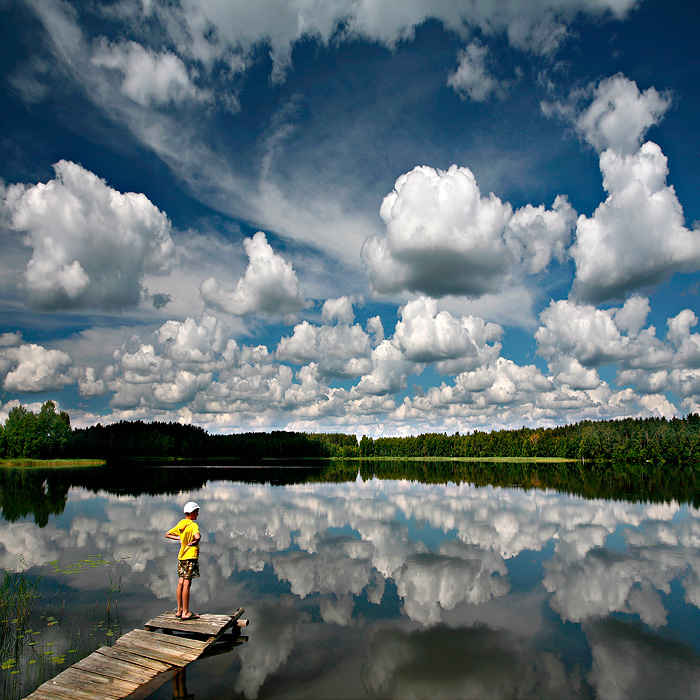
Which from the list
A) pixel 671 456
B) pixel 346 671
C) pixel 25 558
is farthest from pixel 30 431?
pixel 671 456

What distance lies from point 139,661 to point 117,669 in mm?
560

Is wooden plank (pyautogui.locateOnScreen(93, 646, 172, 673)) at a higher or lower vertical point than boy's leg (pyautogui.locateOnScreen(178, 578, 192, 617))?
lower

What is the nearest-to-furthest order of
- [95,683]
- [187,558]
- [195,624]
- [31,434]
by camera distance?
[95,683] < [195,624] < [187,558] < [31,434]

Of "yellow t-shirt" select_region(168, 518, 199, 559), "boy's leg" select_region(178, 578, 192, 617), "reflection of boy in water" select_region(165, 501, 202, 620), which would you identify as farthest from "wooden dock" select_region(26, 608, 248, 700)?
"yellow t-shirt" select_region(168, 518, 199, 559)

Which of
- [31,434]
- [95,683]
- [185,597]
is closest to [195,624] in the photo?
[185,597]

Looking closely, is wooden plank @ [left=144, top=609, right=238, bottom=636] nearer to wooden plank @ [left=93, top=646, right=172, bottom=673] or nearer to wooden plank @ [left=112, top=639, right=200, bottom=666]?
wooden plank @ [left=112, top=639, right=200, bottom=666]

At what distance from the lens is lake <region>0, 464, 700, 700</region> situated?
11656 mm

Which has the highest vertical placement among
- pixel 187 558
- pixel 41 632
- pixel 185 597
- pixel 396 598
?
pixel 187 558

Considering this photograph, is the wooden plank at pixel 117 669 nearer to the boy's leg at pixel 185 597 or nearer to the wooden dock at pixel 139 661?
the wooden dock at pixel 139 661

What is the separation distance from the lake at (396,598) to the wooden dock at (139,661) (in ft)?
1.53

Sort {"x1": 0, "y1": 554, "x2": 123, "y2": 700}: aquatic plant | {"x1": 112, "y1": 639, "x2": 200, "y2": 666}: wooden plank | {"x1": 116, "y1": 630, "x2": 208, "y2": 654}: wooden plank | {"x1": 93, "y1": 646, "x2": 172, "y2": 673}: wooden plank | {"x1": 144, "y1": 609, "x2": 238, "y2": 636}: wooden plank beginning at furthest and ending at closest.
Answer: {"x1": 144, "y1": 609, "x2": 238, "y2": 636}: wooden plank < {"x1": 116, "y1": 630, "x2": 208, "y2": 654}: wooden plank < {"x1": 0, "y1": 554, "x2": 123, "y2": 700}: aquatic plant < {"x1": 112, "y1": 639, "x2": 200, "y2": 666}: wooden plank < {"x1": 93, "y1": 646, "x2": 172, "y2": 673}: wooden plank

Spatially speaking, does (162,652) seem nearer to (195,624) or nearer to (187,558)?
(195,624)

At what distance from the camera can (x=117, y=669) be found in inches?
428

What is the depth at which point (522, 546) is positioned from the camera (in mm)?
26438
